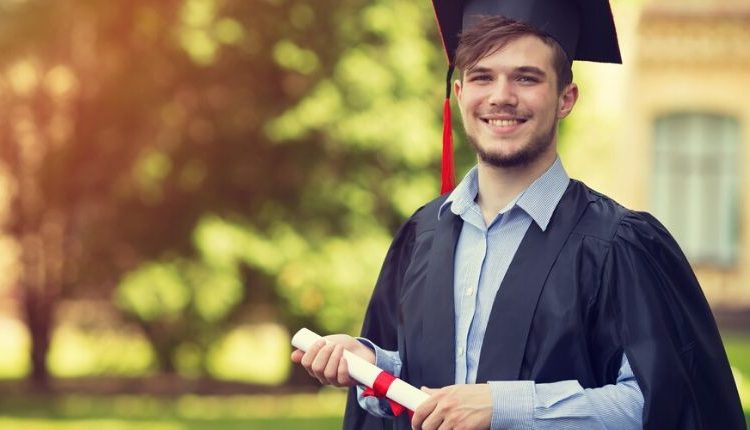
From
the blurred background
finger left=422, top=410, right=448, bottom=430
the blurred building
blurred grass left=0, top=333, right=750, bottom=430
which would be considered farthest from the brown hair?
the blurred building

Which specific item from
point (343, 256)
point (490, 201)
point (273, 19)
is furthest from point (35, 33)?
point (490, 201)

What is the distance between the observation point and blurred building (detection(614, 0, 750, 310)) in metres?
29.8

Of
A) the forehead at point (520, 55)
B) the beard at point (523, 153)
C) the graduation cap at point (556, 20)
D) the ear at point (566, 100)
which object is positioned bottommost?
the beard at point (523, 153)

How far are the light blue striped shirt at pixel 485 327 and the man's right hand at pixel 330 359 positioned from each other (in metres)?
0.12

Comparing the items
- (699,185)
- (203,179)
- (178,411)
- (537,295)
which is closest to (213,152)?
(203,179)

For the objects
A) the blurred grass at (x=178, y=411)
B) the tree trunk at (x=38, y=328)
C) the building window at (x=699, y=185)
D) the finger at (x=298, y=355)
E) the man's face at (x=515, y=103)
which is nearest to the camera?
the man's face at (x=515, y=103)

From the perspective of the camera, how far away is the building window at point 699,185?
2983 centimetres

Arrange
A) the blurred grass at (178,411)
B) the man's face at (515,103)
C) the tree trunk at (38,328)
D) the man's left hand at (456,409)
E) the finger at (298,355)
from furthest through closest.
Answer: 1. the tree trunk at (38,328)
2. the blurred grass at (178,411)
3. the finger at (298,355)
4. the man's face at (515,103)
5. the man's left hand at (456,409)

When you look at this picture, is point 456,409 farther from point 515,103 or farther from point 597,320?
Answer: point 515,103

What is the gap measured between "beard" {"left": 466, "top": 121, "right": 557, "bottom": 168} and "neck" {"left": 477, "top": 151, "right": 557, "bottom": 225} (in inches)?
0.9

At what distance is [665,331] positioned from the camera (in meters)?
3.10

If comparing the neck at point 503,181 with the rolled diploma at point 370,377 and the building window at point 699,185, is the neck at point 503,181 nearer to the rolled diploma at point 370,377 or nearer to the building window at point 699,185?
the rolled diploma at point 370,377

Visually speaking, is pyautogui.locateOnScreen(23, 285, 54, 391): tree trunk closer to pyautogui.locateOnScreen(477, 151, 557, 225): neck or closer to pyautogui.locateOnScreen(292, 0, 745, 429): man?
pyautogui.locateOnScreen(292, 0, 745, 429): man

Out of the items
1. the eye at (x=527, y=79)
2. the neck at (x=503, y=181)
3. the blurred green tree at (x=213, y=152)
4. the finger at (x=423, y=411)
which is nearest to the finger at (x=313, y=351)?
the finger at (x=423, y=411)
